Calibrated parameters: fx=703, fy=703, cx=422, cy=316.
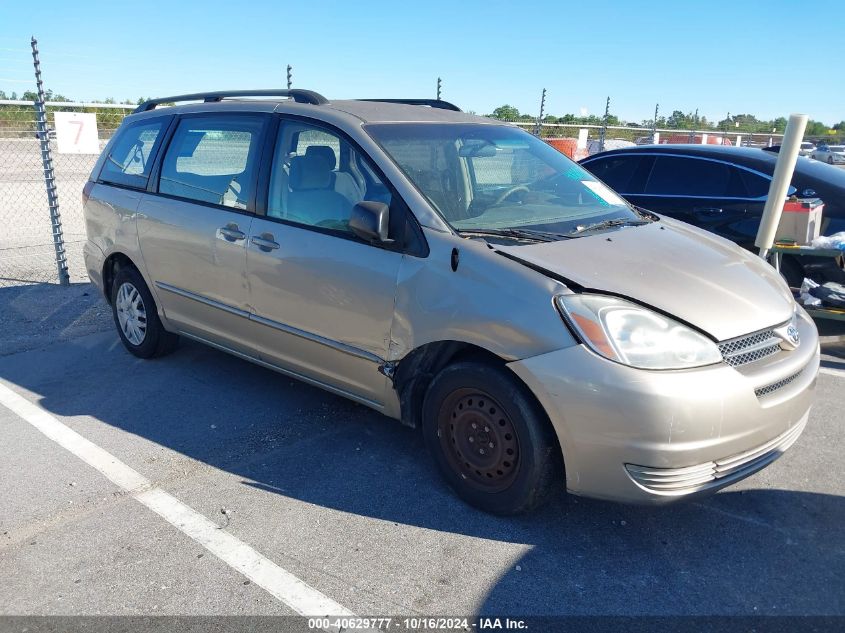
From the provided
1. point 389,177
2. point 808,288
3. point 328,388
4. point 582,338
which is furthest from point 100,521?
point 808,288

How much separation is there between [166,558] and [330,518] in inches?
29.2

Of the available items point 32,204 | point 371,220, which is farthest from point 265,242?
point 32,204

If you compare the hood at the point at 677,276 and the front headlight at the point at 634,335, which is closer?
the front headlight at the point at 634,335

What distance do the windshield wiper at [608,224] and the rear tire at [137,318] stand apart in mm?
3165

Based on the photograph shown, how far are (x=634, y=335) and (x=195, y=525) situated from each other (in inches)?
85.4

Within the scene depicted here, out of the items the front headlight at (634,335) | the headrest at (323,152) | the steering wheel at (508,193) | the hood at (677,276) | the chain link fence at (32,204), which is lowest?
the chain link fence at (32,204)

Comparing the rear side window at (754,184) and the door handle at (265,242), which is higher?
the rear side window at (754,184)

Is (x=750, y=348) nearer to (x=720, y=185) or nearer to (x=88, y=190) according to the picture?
(x=720, y=185)

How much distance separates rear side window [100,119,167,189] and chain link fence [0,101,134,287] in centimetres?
194

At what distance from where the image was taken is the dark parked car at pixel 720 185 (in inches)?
250

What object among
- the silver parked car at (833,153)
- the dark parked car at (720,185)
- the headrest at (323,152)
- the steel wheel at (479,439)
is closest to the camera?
the steel wheel at (479,439)

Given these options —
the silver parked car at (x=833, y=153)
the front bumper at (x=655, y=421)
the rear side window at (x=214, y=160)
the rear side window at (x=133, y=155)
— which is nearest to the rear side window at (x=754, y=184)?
the front bumper at (x=655, y=421)

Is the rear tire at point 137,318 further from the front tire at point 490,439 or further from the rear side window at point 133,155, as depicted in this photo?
the front tire at point 490,439

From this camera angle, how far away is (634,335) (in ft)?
9.37
